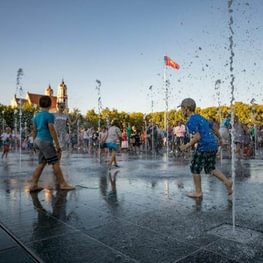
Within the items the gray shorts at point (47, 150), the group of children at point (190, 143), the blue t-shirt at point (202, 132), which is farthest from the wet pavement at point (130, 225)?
the blue t-shirt at point (202, 132)

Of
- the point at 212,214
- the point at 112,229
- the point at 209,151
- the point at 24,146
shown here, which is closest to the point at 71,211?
the point at 112,229

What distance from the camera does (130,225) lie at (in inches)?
162

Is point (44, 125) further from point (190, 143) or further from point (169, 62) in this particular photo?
point (169, 62)

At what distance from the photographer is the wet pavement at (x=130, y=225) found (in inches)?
125

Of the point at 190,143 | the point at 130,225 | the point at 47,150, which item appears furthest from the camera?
the point at 47,150

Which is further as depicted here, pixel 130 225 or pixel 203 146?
pixel 203 146

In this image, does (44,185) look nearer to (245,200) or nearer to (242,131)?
(245,200)

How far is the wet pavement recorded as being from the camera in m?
3.17

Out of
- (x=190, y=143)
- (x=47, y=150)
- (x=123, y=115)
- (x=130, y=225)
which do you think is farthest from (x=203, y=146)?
(x=123, y=115)

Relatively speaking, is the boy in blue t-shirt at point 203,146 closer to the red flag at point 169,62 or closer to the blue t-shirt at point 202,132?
the blue t-shirt at point 202,132

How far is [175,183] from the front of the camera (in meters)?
7.50

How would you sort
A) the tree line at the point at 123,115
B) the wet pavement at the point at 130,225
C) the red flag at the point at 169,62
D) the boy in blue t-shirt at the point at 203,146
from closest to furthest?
the wet pavement at the point at 130,225, the boy in blue t-shirt at the point at 203,146, the red flag at the point at 169,62, the tree line at the point at 123,115

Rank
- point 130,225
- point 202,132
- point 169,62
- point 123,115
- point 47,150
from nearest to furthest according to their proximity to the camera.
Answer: point 130,225 → point 202,132 → point 47,150 → point 169,62 → point 123,115

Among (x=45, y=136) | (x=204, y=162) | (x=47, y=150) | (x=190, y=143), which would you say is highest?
(x=45, y=136)
